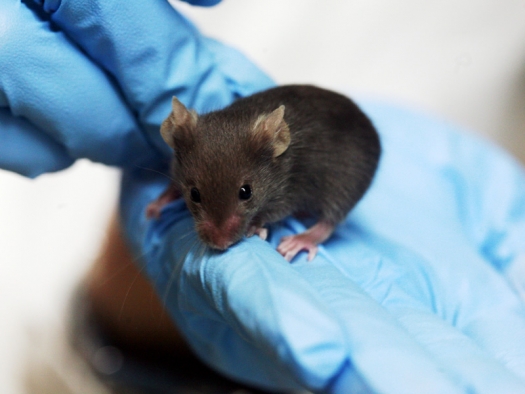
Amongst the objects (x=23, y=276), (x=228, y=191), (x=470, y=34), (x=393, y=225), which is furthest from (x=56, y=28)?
(x=470, y=34)

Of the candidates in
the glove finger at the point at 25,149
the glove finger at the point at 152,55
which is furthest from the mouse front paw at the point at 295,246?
the glove finger at the point at 25,149

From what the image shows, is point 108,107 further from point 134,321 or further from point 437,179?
point 437,179

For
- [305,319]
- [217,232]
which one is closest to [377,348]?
[305,319]

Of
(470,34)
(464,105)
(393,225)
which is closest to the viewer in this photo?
(393,225)

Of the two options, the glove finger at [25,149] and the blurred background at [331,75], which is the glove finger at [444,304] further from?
the blurred background at [331,75]

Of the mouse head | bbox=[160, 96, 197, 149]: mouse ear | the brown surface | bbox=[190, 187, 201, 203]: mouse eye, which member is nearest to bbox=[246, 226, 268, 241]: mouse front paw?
the mouse head

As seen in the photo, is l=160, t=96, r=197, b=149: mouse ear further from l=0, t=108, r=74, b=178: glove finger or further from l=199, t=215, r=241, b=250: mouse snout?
l=0, t=108, r=74, b=178: glove finger
